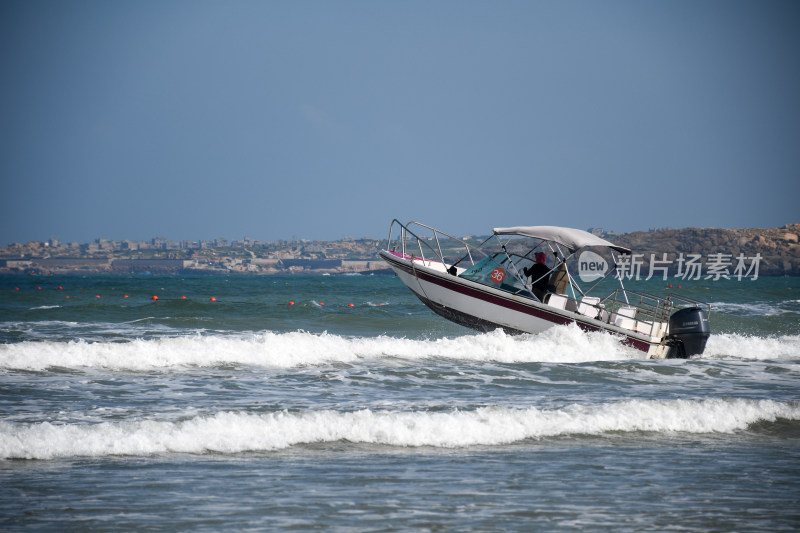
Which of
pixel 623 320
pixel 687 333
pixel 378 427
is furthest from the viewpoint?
pixel 623 320

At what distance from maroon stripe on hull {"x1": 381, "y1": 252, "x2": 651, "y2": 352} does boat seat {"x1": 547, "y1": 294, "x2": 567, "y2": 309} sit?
0.71ft

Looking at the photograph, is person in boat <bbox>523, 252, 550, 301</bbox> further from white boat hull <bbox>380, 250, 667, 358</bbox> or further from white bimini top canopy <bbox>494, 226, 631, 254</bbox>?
white bimini top canopy <bbox>494, 226, 631, 254</bbox>

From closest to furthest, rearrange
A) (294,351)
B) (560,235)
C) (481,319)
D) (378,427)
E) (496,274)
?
(378,427)
(294,351)
(560,235)
(496,274)
(481,319)

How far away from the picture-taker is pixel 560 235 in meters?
16.5

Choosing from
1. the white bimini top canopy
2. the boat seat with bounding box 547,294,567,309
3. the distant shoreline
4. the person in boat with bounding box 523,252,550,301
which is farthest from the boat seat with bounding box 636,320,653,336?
the distant shoreline

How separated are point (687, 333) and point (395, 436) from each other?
9477mm

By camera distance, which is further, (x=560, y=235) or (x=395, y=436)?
(x=560, y=235)

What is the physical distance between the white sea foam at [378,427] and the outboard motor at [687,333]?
521 centimetres

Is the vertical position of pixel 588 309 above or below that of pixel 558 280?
below

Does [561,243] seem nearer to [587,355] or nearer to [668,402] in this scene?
[587,355]

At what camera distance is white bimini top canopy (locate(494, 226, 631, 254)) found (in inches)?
643

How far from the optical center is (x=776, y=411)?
10750 mm

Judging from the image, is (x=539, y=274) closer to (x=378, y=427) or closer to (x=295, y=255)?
(x=378, y=427)

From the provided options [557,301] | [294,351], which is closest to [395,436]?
[294,351]
